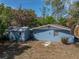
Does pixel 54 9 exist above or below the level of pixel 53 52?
above

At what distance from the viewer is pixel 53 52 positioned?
18.9 m

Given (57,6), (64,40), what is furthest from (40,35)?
(57,6)

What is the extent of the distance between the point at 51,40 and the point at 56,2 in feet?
65.6

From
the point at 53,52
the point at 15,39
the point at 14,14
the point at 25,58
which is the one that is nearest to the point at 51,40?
the point at 15,39

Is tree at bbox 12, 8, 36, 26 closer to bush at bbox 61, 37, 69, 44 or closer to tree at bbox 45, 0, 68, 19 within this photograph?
tree at bbox 45, 0, 68, 19

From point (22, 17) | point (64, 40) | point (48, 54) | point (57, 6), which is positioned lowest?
point (48, 54)

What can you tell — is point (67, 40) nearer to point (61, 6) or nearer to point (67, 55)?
point (67, 55)

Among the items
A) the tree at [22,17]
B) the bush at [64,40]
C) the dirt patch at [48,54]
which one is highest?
the tree at [22,17]

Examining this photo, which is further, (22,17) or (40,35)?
(22,17)

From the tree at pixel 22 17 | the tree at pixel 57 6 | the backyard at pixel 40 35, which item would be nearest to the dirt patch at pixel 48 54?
the backyard at pixel 40 35

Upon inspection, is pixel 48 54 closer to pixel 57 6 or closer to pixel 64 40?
pixel 64 40

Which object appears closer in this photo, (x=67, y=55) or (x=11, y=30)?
(x=67, y=55)

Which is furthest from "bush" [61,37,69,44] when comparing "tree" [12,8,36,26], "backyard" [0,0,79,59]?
"tree" [12,8,36,26]

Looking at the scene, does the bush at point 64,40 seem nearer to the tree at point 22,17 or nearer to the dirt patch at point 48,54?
the dirt patch at point 48,54
